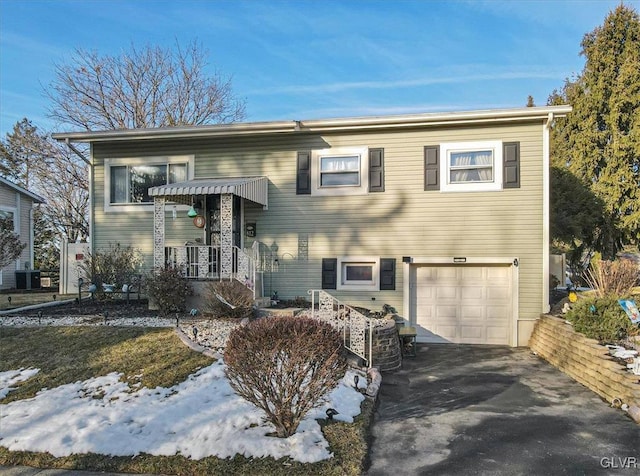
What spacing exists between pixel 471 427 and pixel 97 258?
30.3 ft

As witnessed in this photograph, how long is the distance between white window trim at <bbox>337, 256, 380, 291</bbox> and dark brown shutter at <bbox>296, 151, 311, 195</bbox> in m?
1.88

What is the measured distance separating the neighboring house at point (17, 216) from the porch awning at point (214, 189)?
1090cm

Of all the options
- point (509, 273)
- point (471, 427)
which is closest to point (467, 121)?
point (509, 273)

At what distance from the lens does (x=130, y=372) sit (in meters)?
5.73

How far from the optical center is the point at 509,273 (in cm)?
950

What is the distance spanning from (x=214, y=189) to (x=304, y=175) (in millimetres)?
2344

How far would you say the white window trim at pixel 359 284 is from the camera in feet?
32.1

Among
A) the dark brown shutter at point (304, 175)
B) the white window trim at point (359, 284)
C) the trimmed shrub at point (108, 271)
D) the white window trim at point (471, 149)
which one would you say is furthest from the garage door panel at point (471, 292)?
the trimmed shrub at point (108, 271)

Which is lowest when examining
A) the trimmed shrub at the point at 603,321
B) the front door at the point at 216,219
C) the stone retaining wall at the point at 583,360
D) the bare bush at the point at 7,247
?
the stone retaining wall at the point at 583,360

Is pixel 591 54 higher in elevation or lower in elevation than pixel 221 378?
higher

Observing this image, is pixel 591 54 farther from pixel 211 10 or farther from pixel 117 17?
pixel 117 17

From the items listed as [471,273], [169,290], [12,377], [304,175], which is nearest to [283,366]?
[12,377]

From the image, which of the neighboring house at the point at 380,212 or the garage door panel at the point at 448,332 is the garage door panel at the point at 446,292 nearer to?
the neighboring house at the point at 380,212

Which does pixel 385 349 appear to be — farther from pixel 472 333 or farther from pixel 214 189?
pixel 214 189
